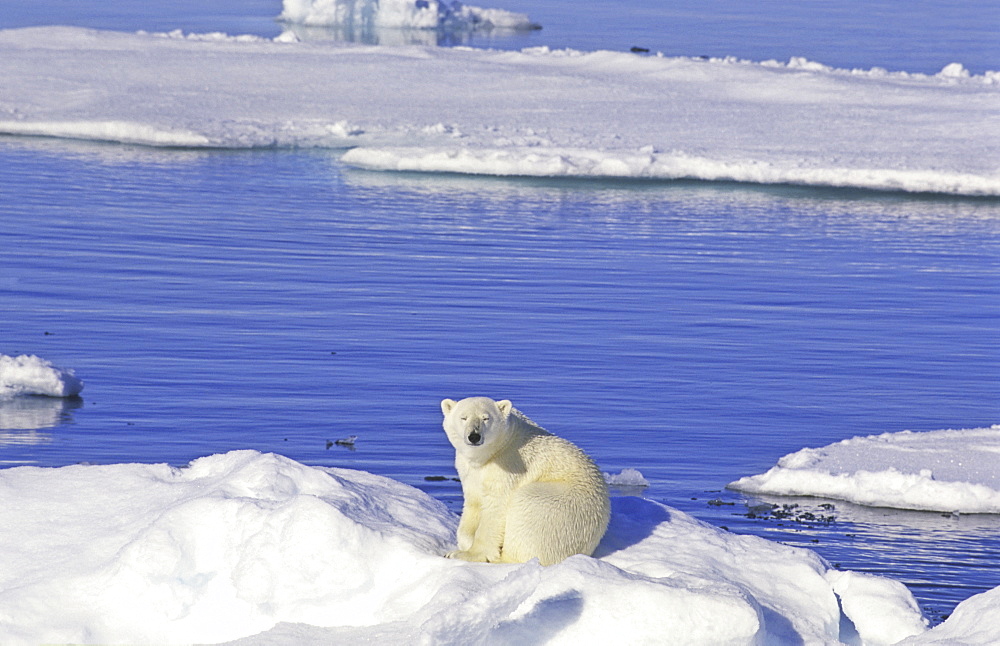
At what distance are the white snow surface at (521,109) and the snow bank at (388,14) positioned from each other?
9377 mm

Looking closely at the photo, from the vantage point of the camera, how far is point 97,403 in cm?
792

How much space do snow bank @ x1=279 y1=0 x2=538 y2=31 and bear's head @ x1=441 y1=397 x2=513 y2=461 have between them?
102 ft

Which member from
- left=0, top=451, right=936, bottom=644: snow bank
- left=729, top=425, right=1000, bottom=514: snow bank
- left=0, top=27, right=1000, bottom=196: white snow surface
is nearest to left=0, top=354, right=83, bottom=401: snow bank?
left=0, top=451, right=936, bottom=644: snow bank

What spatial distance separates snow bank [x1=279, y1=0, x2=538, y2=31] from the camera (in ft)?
113

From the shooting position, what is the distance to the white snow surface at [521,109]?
53.6 ft

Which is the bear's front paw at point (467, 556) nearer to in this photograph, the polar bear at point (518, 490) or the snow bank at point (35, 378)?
the polar bear at point (518, 490)

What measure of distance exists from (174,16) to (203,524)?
3741 cm

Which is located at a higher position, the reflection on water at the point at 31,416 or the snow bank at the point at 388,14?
the snow bank at the point at 388,14

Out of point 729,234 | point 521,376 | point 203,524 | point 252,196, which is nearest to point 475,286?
point 521,376

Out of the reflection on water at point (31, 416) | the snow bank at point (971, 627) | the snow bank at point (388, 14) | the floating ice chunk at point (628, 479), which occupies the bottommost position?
the reflection on water at point (31, 416)

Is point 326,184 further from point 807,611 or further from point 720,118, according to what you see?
point 807,611

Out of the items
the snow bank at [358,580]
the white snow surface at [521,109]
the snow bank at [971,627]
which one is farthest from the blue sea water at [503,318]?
the snow bank at [358,580]

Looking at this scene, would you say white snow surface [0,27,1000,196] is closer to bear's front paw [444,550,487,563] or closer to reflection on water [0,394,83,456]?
reflection on water [0,394,83,456]

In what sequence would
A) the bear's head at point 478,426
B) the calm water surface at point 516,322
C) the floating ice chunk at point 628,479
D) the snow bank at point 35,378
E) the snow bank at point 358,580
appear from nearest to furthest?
the snow bank at point 358,580, the bear's head at point 478,426, the floating ice chunk at point 628,479, the calm water surface at point 516,322, the snow bank at point 35,378
